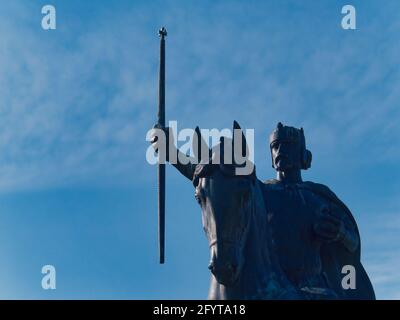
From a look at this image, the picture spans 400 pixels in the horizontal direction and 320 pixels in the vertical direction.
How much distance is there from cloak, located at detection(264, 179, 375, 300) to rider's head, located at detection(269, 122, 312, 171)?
0.22m

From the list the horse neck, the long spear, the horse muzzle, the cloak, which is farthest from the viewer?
the cloak

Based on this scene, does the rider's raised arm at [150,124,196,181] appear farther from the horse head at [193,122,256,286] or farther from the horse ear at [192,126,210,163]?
the horse head at [193,122,256,286]

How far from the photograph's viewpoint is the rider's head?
34.5ft

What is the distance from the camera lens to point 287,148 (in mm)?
10531

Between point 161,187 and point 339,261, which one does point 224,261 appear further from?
point 339,261

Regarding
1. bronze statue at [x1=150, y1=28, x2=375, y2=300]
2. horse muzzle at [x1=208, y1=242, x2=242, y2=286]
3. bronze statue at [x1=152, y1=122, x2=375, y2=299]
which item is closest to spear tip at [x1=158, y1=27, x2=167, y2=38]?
bronze statue at [x1=150, y1=28, x2=375, y2=300]

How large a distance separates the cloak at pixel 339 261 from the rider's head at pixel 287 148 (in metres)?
0.22

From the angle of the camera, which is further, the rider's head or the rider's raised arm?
the rider's head

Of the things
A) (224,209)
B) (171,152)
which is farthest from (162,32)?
(224,209)

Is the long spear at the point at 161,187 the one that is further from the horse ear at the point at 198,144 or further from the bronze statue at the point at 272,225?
the horse ear at the point at 198,144

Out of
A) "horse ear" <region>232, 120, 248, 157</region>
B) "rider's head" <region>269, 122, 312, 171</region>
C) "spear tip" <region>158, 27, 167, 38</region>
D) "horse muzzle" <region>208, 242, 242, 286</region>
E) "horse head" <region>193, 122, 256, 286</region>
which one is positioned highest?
"spear tip" <region>158, 27, 167, 38</region>
